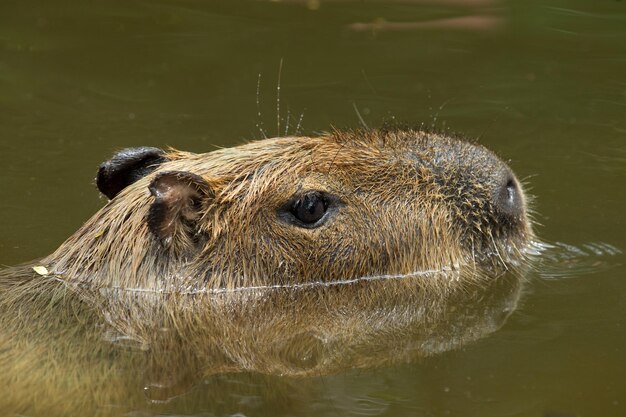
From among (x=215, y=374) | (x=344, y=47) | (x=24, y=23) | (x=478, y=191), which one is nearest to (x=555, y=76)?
(x=344, y=47)

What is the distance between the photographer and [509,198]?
586 cm

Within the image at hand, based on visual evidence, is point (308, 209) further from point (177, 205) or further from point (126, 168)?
point (126, 168)

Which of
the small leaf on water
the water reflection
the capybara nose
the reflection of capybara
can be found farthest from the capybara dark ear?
the capybara nose

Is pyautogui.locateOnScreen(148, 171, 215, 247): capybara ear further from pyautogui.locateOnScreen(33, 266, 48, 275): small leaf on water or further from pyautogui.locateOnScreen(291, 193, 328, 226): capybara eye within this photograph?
pyautogui.locateOnScreen(33, 266, 48, 275): small leaf on water

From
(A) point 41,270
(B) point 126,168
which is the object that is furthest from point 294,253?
(A) point 41,270

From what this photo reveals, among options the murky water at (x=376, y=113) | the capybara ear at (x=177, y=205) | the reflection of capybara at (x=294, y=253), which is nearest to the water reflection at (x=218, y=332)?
the reflection of capybara at (x=294, y=253)

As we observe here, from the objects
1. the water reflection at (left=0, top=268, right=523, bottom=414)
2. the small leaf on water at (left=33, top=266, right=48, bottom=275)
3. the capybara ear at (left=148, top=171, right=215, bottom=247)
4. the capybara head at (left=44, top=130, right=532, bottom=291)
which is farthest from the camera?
the small leaf on water at (left=33, top=266, right=48, bottom=275)

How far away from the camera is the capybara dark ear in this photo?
6004 mm

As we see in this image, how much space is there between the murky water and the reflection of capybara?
0.41 metres

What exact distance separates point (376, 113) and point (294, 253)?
11.3 feet

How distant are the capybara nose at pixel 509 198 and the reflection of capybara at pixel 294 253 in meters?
0.01

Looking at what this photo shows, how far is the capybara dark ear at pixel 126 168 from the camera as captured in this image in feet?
19.7

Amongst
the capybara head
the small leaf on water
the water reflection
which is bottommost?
the water reflection

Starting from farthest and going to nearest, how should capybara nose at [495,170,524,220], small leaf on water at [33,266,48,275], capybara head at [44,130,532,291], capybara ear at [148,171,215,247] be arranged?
small leaf on water at [33,266,48,275] < capybara nose at [495,170,524,220] < capybara head at [44,130,532,291] < capybara ear at [148,171,215,247]
